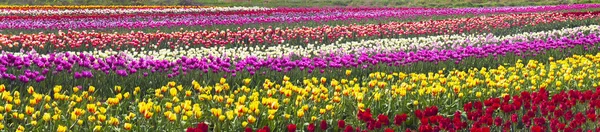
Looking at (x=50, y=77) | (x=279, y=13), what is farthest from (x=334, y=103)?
(x=279, y=13)

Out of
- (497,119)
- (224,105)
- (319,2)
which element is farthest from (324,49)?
(319,2)

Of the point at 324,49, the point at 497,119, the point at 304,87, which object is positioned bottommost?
the point at 324,49

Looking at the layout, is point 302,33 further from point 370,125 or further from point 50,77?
point 370,125

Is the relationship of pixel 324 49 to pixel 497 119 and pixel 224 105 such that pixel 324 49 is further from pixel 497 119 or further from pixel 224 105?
pixel 497 119

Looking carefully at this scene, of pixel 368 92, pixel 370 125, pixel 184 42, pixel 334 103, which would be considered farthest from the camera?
pixel 184 42

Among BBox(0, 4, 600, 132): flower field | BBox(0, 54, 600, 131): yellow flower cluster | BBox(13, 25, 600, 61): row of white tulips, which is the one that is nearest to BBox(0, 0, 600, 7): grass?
BBox(0, 4, 600, 132): flower field

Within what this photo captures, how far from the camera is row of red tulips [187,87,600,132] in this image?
4664 millimetres

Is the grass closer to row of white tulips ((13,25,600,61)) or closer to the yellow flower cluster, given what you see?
row of white tulips ((13,25,600,61))

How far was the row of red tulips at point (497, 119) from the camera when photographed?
15.3ft

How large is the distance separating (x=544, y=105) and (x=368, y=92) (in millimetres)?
1855

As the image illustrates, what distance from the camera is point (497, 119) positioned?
190 inches

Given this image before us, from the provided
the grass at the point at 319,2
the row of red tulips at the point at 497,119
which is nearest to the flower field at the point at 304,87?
the row of red tulips at the point at 497,119

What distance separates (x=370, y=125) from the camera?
4.82 metres

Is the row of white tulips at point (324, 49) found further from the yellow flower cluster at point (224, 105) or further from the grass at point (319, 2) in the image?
the grass at point (319, 2)
